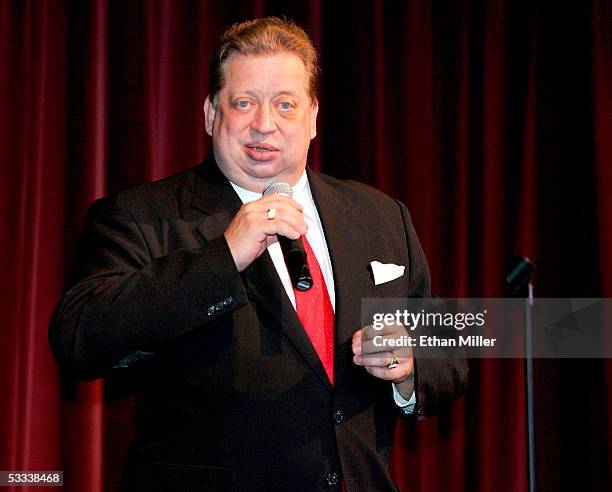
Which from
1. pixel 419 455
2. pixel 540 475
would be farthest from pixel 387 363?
pixel 540 475

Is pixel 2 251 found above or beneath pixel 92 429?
above

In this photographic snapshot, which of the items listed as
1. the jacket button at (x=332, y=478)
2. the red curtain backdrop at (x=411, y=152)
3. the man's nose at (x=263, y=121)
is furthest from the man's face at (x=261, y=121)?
the red curtain backdrop at (x=411, y=152)

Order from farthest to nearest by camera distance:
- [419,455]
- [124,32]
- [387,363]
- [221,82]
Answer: [419,455] < [124,32] < [221,82] < [387,363]

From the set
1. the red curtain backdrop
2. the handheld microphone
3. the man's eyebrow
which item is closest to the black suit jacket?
the handheld microphone

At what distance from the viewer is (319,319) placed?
173 centimetres

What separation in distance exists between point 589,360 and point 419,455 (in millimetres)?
762

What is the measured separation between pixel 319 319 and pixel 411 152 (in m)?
1.58

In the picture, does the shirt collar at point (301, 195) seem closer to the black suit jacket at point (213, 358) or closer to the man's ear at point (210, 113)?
the black suit jacket at point (213, 358)

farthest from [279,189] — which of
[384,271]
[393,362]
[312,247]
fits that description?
[393,362]

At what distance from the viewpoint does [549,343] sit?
10.3ft

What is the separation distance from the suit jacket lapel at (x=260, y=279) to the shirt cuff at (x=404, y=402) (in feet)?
Result: 0.60

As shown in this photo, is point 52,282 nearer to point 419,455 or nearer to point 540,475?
point 419,455

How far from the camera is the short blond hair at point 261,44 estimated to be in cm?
192

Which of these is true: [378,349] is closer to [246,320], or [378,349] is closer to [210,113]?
[246,320]
